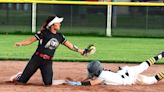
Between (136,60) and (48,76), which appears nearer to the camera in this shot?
(48,76)

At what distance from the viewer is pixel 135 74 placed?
10.0 metres

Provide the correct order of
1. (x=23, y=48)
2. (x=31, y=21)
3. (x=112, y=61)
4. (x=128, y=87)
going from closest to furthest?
1. (x=128, y=87)
2. (x=112, y=61)
3. (x=23, y=48)
4. (x=31, y=21)

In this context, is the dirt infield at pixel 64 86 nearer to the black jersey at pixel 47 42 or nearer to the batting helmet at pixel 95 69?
the batting helmet at pixel 95 69

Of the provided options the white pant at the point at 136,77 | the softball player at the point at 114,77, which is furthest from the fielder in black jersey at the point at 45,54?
the white pant at the point at 136,77

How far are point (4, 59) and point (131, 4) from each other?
1225cm

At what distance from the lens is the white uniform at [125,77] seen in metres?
9.73

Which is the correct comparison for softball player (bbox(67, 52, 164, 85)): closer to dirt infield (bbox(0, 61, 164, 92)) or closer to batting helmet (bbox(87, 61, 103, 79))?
batting helmet (bbox(87, 61, 103, 79))

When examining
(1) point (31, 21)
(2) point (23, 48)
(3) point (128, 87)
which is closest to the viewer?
(3) point (128, 87)

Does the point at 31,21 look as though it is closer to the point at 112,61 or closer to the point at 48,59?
the point at 112,61

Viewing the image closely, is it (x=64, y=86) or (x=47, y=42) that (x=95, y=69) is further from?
(x=47, y=42)

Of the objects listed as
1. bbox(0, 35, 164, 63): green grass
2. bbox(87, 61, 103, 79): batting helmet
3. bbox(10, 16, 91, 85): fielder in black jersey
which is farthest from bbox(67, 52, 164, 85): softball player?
bbox(0, 35, 164, 63): green grass

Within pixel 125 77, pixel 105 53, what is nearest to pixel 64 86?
pixel 125 77

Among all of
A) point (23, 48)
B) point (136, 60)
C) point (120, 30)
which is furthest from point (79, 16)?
point (136, 60)

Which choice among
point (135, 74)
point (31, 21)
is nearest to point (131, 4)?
point (31, 21)
